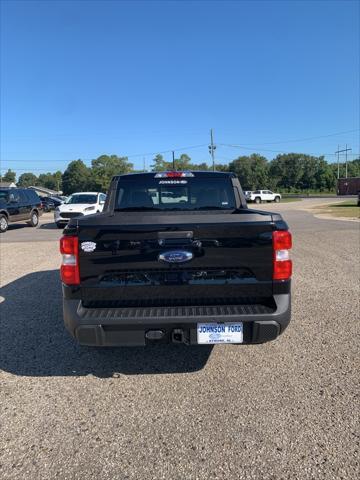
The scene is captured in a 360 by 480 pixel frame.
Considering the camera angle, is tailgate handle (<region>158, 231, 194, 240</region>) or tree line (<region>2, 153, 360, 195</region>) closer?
tailgate handle (<region>158, 231, 194, 240</region>)

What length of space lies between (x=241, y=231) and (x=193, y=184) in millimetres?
1719

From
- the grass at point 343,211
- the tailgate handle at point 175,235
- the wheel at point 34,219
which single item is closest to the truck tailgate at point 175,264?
the tailgate handle at point 175,235

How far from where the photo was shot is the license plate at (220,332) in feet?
10.2

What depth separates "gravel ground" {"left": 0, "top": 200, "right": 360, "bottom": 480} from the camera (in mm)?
2467

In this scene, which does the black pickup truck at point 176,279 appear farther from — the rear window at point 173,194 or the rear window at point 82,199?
the rear window at point 82,199

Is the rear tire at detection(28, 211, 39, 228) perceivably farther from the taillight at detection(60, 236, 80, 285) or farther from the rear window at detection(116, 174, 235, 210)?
the taillight at detection(60, 236, 80, 285)

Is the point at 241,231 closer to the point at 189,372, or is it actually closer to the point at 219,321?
the point at 219,321

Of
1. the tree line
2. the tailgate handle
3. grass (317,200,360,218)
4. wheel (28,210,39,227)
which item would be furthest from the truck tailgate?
the tree line

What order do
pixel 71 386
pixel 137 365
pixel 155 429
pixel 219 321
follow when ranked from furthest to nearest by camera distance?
pixel 137 365, pixel 71 386, pixel 219 321, pixel 155 429

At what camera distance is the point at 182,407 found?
3.11 metres

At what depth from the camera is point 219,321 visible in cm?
307

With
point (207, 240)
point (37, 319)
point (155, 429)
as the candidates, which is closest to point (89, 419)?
point (155, 429)

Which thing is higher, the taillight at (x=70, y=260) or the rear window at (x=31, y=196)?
the rear window at (x=31, y=196)

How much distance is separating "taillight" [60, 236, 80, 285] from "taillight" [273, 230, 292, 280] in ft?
5.14
